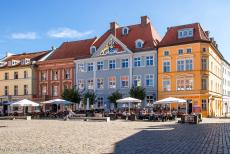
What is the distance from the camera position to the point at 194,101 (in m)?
46.9

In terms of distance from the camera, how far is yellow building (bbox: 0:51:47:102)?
61875 millimetres

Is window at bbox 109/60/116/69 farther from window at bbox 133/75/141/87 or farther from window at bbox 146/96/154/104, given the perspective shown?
window at bbox 146/96/154/104

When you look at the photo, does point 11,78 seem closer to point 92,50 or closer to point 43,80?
point 43,80

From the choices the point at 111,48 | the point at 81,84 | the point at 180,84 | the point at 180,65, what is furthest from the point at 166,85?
the point at 81,84

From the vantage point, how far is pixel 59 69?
193 feet

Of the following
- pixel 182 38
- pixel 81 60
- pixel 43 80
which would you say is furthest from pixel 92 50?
pixel 182 38

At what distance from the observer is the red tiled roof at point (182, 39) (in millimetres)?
47275

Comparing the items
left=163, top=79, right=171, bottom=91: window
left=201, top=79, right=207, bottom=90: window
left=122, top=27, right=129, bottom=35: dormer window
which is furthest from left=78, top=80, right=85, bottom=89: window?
left=201, top=79, right=207, bottom=90: window

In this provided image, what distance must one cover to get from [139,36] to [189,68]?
390 inches

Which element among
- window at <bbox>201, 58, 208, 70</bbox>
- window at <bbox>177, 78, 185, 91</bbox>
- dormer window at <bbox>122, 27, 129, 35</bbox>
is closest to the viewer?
window at <bbox>201, 58, 208, 70</bbox>

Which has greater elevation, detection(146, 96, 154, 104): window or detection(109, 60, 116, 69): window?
detection(109, 60, 116, 69): window

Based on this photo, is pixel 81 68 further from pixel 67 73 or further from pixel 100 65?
pixel 100 65

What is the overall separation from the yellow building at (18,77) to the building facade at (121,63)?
9722 millimetres

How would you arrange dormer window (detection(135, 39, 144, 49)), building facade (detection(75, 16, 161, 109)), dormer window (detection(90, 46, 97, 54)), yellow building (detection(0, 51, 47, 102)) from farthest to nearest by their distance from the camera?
yellow building (detection(0, 51, 47, 102)), dormer window (detection(90, 46, 97, 54)), dormer window (detection(135, 39, 144, 49)), building facade (detection(75, 16, 161, 109))
